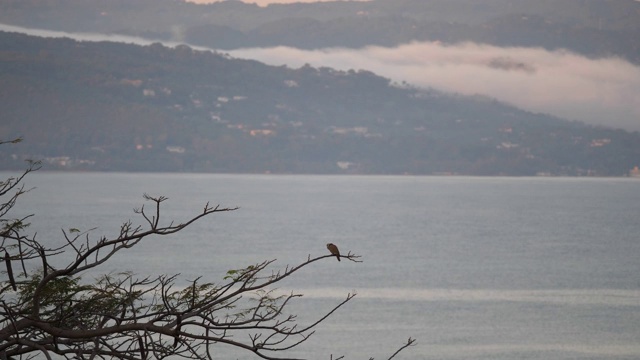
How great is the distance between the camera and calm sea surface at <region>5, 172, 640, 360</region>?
3070cm

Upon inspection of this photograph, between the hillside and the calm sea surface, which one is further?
the hillside

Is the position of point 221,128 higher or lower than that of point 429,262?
higher

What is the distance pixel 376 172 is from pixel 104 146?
42.8 metres

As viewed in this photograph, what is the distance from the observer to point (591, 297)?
41.5 metres

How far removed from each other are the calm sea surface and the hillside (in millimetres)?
36347

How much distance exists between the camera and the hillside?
512 feet

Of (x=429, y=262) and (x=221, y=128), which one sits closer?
(x=429, y=262)

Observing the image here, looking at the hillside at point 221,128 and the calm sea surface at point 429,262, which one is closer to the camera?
the calm sea surface at point 429,262

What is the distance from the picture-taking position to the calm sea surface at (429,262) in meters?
30.7

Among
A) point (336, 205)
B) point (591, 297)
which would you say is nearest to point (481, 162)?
point (336, 205)

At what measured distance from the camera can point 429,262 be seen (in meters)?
55.0

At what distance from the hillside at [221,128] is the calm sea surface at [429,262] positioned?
36.3 metres

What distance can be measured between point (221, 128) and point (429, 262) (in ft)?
377

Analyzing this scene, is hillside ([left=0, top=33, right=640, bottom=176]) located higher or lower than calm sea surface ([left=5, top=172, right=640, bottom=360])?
higher
